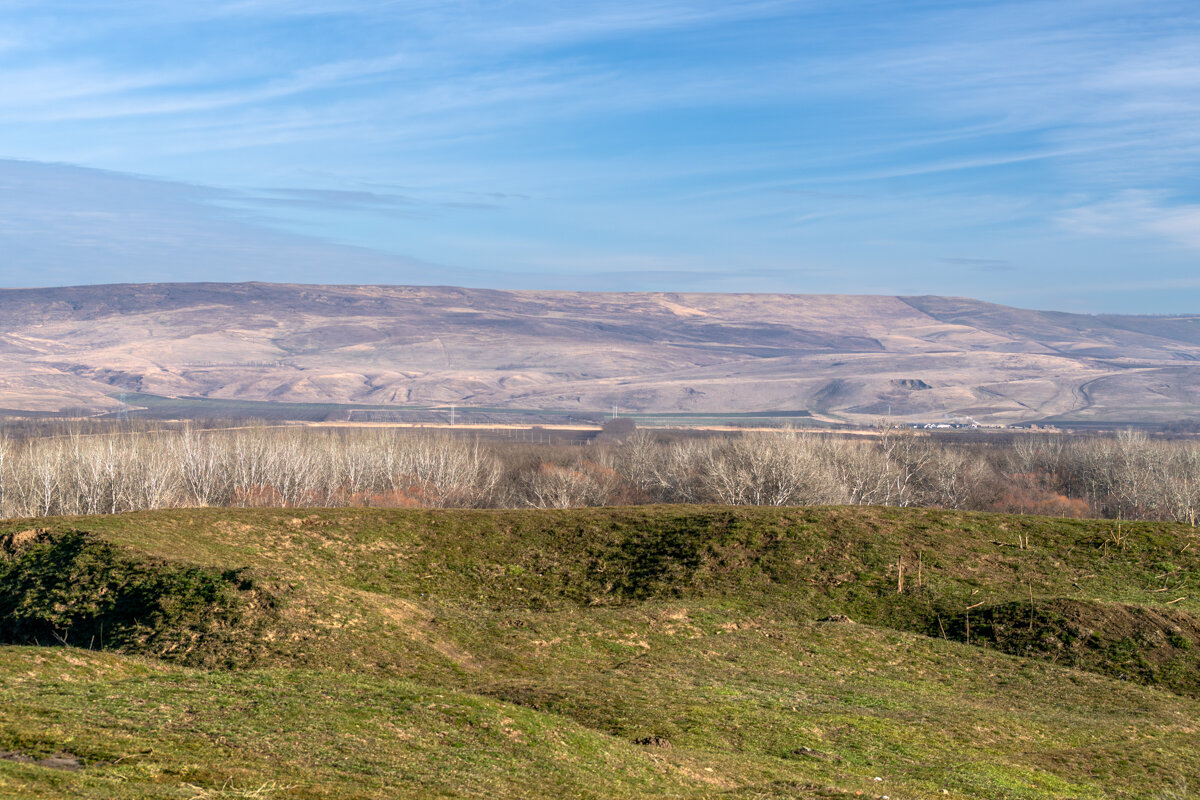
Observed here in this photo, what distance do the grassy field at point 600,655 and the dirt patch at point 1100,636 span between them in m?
0.10

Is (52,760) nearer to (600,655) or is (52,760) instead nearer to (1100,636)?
(600,655)

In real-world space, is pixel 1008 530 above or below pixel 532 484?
above

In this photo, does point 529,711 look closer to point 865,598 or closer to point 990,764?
point 990,764

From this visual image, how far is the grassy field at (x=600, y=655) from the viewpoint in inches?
580

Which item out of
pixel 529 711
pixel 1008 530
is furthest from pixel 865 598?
pixel 529 711

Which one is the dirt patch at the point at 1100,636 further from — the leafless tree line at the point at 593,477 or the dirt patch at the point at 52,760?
the leafless tree line at the point at 593,477

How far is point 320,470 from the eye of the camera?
10356 cm

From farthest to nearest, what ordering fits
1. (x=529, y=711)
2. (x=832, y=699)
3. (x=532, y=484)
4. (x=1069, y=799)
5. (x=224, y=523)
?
(x=532, y=484)
(x=224, y=523)
(x=832, y=699)
(x=529, y=711)
(x=1069, y=799)

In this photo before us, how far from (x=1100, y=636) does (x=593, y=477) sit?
83301 mm

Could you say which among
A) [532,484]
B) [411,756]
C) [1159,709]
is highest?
[411,756]

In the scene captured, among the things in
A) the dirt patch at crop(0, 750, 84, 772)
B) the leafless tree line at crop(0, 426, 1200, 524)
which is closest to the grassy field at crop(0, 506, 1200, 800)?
the dirt patch at crop(0, 750, 84, 772)

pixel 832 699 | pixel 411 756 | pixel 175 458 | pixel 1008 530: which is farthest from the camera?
pixel 175 458

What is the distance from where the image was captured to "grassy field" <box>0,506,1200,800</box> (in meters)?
14.7

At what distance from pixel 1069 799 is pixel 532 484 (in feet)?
316
